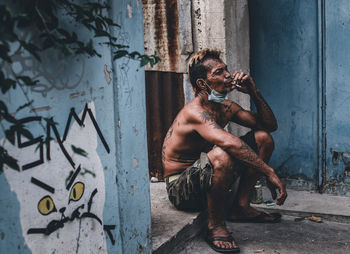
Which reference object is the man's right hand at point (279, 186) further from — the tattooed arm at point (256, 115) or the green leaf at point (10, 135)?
the green leaf at point (10, 135)

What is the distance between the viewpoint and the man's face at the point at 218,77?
11.4 feet

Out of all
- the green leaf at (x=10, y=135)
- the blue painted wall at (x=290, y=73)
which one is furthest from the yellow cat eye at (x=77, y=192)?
the blue painted wall at (x=290, y=73)

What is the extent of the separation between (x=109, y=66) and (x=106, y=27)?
0.22 metres

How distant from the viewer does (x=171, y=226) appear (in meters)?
3.36

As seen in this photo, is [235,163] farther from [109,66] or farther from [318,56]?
[318,56]

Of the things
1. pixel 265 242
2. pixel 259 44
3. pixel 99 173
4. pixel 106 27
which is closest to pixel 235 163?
pixel 265 242

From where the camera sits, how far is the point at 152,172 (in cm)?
482

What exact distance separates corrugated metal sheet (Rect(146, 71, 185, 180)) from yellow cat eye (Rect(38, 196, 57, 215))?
2.57 metres

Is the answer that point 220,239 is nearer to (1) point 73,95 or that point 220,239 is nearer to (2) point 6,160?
(1) point 73,95

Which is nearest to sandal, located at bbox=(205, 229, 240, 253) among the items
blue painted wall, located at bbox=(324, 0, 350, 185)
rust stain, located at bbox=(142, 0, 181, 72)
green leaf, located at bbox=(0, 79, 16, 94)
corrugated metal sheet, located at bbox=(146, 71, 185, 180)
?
corrugated metal sheet, located at bbox=(146, 71, 185, 180)

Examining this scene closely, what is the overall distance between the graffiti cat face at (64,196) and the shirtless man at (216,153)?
0.97 metres

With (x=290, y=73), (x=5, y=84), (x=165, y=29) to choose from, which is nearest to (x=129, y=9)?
(x=5, y=84)

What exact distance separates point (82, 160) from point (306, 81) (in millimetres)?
2759

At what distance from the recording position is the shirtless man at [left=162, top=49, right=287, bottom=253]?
3205 mm
